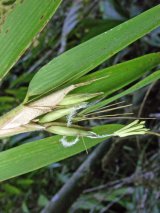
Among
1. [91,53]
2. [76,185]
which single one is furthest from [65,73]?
[76,185]

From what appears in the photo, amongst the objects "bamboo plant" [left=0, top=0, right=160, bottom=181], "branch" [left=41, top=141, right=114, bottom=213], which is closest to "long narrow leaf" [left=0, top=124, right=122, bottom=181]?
Answer: "bamboo plant" [left=0, top=0, right=160, bottom=181]

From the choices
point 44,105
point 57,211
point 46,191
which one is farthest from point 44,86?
point 46,191

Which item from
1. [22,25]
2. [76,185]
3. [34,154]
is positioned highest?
[22,25]

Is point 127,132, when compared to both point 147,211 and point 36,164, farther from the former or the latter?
point 147,211

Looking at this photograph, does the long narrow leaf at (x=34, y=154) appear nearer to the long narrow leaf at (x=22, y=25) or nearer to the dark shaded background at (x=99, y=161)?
the long narrow leaf at (x=22, y=25)

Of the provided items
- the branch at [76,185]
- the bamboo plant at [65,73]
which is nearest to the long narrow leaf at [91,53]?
the bamboo plant at [65,73]

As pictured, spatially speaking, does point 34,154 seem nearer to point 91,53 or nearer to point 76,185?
point 91,53
